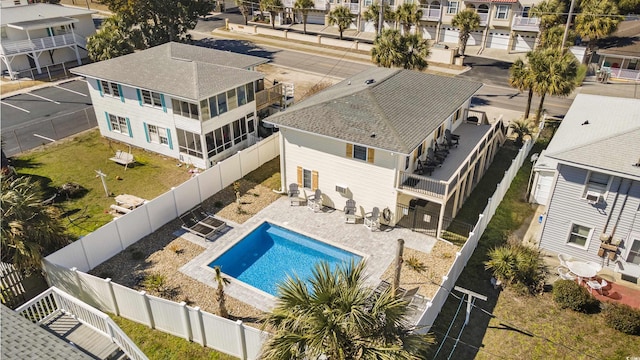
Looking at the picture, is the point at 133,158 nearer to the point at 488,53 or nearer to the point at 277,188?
the point at 277,188

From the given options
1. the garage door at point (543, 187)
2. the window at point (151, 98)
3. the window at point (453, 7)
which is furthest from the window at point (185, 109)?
the window at point (453, 7)

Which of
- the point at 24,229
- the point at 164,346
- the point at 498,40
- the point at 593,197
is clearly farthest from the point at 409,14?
the point at 164,346

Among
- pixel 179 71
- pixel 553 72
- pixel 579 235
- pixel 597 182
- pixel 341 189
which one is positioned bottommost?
pixel 579 235

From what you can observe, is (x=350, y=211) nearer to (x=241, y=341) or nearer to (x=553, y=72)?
(x=241, y=341)

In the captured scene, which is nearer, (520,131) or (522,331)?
(522,331)

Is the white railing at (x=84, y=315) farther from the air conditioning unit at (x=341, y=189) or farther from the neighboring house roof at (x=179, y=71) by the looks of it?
the neighboring house roof at (x=179, y=71)

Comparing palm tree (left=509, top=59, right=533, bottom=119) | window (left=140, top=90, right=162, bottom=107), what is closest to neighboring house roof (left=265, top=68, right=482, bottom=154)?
palm tree (left=509, top=59, right=533, bottom=119)
